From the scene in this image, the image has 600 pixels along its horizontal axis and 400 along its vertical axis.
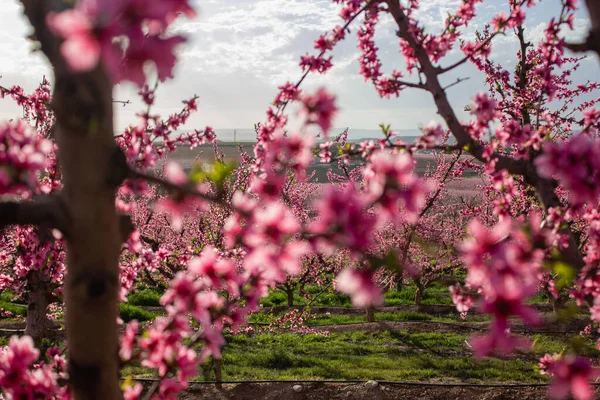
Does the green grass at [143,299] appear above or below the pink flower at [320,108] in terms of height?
below

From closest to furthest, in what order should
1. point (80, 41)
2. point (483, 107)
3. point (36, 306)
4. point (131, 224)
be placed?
point (80, 41)
point (131, 224)
point (483, 107)
point (36, 306)

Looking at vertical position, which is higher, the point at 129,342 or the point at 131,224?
the point at 131,224

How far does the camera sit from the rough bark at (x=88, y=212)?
51.1 inches

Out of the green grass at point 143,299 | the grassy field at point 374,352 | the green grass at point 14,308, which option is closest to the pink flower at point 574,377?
the grassy field at point 374,352

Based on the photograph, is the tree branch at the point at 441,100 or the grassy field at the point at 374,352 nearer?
the tree branch at the point at 441,100

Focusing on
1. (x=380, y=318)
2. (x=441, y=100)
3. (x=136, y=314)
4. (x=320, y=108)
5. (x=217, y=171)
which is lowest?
(x=380, y=318)

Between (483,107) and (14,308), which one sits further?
(14,308)

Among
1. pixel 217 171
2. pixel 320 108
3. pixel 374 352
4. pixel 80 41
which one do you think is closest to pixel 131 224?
pixel 217 171

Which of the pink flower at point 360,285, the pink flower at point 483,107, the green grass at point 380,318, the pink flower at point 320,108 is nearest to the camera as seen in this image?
the pink flower at point 360,285

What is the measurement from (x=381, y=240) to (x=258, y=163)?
13.1 meters

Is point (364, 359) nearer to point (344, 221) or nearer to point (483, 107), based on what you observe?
point (483, 107)

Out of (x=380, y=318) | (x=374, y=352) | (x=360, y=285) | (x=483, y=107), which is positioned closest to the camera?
(x=360, y=285)

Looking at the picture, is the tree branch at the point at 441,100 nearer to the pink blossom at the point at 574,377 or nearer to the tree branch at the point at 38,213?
the pink blossom at the point at 574,377

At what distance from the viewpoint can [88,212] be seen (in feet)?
4.42
